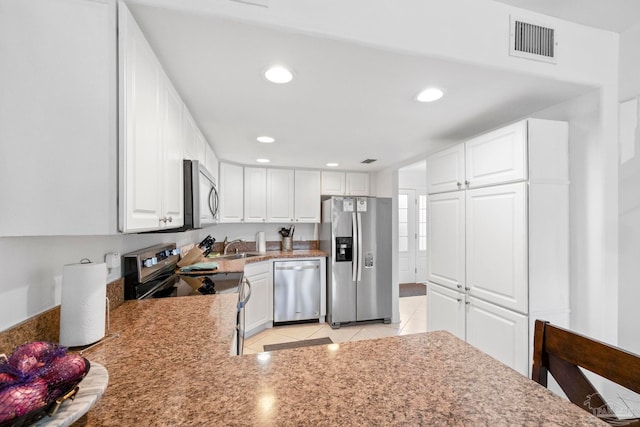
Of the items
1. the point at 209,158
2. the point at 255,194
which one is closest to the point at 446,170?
the point at 209,158

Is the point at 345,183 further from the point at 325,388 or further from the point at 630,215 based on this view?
the point at 325,388

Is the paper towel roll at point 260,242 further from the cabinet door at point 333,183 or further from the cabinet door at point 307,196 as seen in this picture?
the cabinet door at point 333,183

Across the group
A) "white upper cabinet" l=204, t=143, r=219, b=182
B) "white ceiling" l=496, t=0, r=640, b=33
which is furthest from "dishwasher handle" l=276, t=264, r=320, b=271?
"white ceiling" l=496, t=0, r=640, b=33

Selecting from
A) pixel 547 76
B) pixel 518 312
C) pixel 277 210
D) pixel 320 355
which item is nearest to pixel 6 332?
pixel 320 355

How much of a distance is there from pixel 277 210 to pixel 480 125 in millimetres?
2654

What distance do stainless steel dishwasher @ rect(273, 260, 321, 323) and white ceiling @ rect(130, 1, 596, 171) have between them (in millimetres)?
1647

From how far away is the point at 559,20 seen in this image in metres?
1.45

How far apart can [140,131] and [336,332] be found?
3.12 metres

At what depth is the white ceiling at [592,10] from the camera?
1.33 metres

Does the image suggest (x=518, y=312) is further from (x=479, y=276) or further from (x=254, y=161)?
(x=254, y=161)

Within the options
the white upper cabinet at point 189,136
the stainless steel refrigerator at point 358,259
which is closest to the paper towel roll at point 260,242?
the stainless steel refrigerator at point 358,259

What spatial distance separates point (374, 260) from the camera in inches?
147

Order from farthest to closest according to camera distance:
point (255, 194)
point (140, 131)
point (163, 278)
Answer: point (255, 194) < point (163, 278) < point (140, 131)

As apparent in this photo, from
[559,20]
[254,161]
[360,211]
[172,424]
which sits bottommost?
[172,424]
